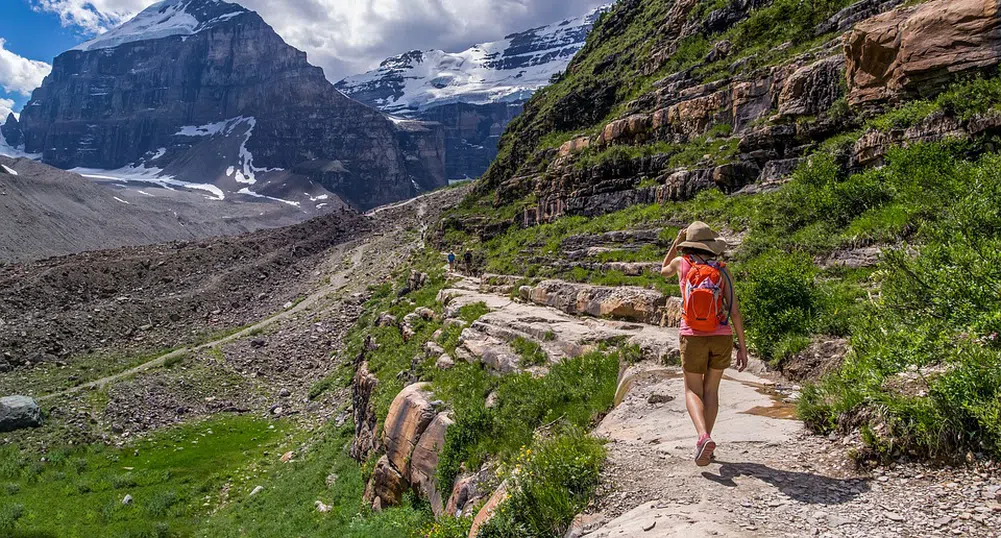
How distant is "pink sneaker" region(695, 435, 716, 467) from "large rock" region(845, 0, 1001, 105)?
48.9 ft

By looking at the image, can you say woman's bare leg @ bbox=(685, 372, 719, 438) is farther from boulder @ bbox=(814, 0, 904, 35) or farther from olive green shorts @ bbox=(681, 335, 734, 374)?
boulder @ bbox=(814, 0, 904, 35)

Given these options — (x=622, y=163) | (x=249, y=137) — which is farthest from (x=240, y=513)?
(x=249, y=137)

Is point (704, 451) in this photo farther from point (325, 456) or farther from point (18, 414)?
point (18, 414)

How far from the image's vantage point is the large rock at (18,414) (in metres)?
23.4

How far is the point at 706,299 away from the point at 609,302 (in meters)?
8.51

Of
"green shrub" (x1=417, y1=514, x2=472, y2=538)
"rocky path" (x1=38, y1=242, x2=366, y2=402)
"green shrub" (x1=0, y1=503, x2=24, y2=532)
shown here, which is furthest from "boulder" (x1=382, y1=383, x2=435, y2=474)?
"rocky path" (x1=38, y1=242, x2=366, y2=402)

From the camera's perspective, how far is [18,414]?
77.7 feet

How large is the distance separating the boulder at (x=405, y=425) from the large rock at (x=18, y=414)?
75.3 ft

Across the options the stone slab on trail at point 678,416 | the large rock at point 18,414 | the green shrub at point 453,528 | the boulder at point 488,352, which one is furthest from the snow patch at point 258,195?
the green shrub at point 453,528

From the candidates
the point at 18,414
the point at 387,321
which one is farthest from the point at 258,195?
the point at 387,321

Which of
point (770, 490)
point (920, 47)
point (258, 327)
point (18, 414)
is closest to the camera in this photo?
point (770, 490)

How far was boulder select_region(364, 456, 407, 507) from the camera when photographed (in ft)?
34.9

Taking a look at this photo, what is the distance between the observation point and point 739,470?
4312 millimetres

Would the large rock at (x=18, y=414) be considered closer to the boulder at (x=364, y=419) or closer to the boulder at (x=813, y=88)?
the boulder at (x=364, y=419)
